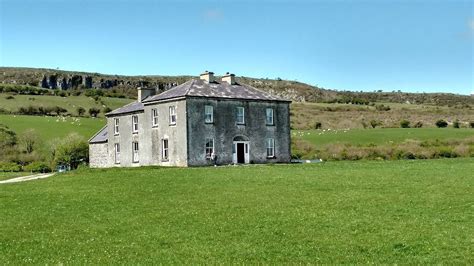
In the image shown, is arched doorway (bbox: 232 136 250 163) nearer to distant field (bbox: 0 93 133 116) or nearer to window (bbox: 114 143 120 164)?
window (bbox: 114 143 120 164)

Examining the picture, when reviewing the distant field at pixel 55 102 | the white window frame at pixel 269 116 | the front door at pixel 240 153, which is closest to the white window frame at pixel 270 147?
the white window frame at pixel 269 116

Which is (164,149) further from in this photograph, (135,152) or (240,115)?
(240,115)

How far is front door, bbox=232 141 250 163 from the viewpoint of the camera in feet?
197

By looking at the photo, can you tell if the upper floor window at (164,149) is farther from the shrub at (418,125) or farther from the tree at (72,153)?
the shrub at (418,125)

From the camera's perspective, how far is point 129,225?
2261 cm

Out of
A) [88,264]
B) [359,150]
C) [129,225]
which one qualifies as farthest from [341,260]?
[359,150]

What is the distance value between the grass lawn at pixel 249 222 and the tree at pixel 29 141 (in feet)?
169

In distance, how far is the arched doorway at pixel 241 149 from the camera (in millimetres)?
60156

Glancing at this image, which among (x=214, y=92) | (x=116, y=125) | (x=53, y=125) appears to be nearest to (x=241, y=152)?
(x=214, y=92)

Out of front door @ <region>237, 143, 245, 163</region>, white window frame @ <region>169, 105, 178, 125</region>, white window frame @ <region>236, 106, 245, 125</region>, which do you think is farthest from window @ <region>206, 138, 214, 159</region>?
white window frame @ <region>236, 106, 245, 125</region>

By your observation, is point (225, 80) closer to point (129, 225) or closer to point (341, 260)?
point (129, 225)

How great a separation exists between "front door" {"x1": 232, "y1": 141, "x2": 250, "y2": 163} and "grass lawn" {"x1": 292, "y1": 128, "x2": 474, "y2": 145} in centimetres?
2933

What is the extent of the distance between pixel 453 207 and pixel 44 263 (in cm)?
1461

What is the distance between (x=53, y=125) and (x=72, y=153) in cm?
2543
